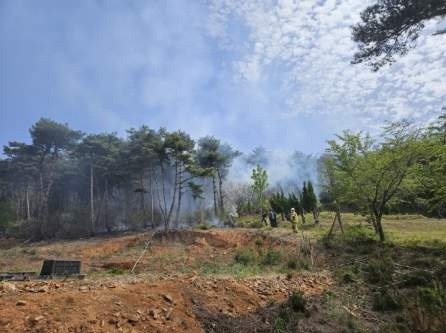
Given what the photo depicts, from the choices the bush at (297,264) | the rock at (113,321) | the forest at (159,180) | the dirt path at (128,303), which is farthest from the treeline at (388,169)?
the rock at (113,321)

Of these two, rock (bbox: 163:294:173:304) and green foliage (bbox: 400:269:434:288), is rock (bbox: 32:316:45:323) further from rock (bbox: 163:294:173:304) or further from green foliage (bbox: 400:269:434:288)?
green foliage (bbox: 400:269:434:288)

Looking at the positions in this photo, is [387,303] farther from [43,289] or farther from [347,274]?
[43,289]

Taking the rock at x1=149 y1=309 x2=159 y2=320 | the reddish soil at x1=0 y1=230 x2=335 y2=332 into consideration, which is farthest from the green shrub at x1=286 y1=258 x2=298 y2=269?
the rock at x1=149 y1=309 x2=159 y2=320

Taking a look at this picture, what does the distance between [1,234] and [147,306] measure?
4078cm

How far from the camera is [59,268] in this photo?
10.5m

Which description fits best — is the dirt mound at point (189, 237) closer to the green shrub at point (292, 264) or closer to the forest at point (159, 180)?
the forest at point (159, 180)

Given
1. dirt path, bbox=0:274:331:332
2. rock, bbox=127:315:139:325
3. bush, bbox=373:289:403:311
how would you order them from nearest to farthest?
dirt path, bbox=0:274:331:332, rock, bbox=127:315:139:325, bush, bbox=373:289:403:311

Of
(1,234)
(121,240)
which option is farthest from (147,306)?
(1,234)

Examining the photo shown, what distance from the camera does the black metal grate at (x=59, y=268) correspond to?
10.2m

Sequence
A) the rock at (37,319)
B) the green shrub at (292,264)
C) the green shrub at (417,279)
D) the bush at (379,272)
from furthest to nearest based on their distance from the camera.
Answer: the green shrub at (292,264) < the bush at (379,272) < the green shrub at (417,279) < the rock at (37,319)

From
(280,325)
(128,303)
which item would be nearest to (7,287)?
(128,303)

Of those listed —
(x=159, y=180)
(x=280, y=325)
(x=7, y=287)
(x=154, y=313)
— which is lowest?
(x=280, y=325)

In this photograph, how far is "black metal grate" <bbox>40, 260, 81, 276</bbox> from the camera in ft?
33.4

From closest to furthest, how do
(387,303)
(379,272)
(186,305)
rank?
(186,305), (387,303), (379,272)
